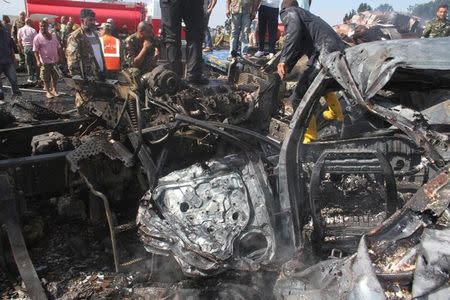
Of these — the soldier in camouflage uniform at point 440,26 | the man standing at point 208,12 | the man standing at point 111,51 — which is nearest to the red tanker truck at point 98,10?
the man standing at point 208,12

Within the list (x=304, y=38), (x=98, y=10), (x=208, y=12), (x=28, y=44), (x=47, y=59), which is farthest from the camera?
(x=98, y=10)

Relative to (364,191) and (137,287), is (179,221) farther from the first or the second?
(364,191)

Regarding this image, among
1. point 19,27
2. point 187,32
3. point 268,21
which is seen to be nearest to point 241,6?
point 268,21

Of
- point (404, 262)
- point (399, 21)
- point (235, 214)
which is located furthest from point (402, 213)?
point (399, 21)

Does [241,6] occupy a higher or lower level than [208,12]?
higher

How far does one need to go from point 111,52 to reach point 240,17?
249 centimetres

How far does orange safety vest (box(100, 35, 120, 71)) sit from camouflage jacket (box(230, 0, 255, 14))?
2224 mm

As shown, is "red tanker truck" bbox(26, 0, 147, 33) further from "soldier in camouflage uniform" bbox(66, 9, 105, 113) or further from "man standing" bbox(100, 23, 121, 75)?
"soldier in camouflage uniform" bbox(66, 9, 105, 113)

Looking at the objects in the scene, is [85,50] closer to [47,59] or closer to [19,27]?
[47,59]

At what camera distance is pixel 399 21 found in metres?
12.9

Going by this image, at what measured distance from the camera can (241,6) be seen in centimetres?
789

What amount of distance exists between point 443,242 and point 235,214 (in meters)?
1.35

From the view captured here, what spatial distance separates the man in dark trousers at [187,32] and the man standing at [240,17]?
7.14ft

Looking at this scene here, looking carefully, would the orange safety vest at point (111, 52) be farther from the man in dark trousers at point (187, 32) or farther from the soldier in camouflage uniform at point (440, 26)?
the soldier in camouflage uniform at point (440, 26)
